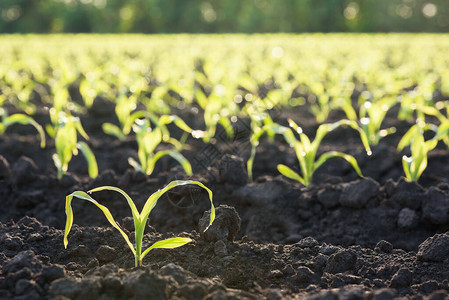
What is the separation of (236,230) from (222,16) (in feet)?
117

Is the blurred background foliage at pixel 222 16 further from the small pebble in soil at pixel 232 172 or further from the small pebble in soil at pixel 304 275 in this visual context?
the small pebble in soil at pixel 304 275

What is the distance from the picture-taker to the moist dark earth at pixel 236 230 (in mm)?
1755

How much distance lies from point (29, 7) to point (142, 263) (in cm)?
4166

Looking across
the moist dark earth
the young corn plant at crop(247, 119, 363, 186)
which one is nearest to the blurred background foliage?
the moist dark earth

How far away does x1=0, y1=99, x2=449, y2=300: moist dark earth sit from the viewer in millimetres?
1755

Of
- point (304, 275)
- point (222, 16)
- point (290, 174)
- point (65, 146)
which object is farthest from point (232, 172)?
point (222, 16)

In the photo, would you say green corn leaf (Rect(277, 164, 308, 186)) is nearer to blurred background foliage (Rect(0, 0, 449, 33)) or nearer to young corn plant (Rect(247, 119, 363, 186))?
young corn plant (Rect(247, 119, 363, 186))

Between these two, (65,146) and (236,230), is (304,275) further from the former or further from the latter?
(65,146)

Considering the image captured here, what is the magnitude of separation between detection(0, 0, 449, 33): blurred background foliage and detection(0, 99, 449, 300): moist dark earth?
29598mm

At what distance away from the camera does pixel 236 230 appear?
2.22 m

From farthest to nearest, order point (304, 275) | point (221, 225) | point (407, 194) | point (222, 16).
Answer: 1. point (222, 16)
2. point (407, 194)
3. point (221, 225)
4. point (304, 275)

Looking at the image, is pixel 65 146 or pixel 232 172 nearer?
pixel 232 172

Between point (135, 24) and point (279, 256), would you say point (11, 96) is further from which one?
point (135, 24)

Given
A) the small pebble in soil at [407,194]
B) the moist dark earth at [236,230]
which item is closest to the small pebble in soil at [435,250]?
the moist dark earth at [236,230]
